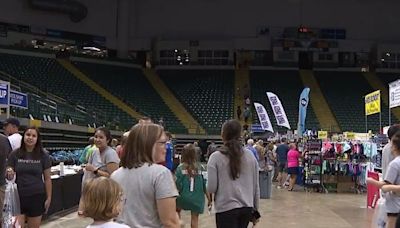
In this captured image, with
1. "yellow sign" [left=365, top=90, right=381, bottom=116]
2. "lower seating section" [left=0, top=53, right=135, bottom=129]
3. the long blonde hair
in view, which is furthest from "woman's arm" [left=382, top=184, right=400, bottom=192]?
"lower seating section" [left=0, top=53, right=135, bottom=129]

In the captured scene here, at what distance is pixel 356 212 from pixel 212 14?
30286 millimetres

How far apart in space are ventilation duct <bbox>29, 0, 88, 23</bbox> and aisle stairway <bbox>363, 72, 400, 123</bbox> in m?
19.1

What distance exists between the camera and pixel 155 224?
3270 millimetres

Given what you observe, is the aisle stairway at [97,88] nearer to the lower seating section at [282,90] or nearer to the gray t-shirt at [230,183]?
the lower seating section at [282,90]

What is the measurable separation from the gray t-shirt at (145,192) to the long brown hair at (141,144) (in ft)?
0.12

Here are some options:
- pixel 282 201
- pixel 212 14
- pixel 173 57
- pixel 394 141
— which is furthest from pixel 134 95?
pixel 394 141

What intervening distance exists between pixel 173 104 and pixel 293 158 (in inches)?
783

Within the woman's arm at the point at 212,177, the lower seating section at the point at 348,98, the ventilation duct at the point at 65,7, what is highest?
the ventilation duct at the point at 65,7

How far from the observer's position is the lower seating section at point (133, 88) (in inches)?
1391

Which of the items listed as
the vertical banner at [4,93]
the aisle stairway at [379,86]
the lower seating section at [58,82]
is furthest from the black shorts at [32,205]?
the aisle stairway at [379,86]

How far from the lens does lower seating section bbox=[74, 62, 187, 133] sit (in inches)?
1391

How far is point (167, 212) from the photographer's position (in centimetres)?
320

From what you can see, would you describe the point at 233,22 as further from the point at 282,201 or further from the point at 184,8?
the point at 282,201

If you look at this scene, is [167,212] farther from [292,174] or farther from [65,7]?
[65,7]
